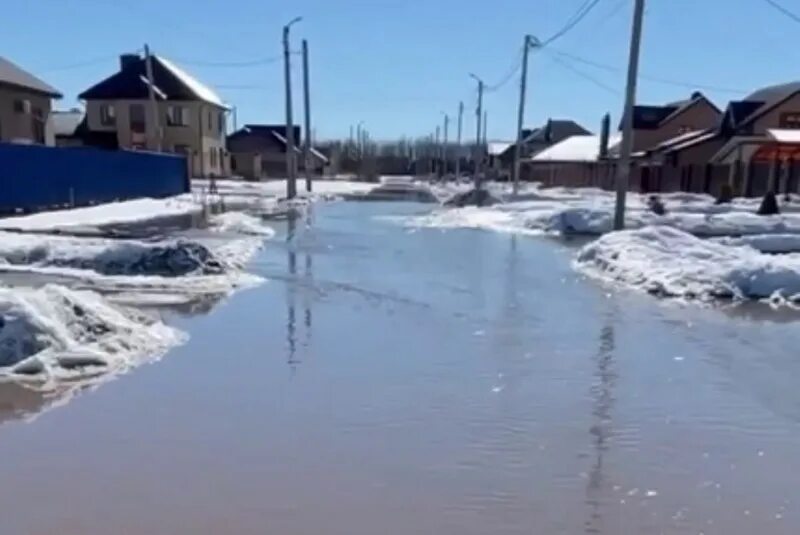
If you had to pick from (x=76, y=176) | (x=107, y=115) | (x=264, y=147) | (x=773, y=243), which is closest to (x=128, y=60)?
(x=107, y=115)

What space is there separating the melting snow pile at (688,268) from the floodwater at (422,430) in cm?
193

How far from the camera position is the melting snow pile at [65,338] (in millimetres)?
8031

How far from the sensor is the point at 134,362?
28.3 ft

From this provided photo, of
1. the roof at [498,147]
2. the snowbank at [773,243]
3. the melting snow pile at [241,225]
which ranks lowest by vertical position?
the melting snow pile at [241,225]

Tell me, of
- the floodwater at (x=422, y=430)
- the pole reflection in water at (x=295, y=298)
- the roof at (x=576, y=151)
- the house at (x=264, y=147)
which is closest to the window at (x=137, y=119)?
the house at (x=264, y=147)

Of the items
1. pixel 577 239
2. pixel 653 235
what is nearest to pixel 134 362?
pixel 653 235

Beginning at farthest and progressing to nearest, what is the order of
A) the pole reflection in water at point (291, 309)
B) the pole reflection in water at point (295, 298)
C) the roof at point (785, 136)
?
1. the roof at point (785, 136)
2. the pole reflection in water at point (295, 298)
3. the pole reflection in water at point (291, 309)

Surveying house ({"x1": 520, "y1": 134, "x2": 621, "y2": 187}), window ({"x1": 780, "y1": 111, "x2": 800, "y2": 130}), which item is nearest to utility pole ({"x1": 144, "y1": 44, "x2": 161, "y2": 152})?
house ({"x1": 520, "y1": 134, "x2": 621, "y2": 187})

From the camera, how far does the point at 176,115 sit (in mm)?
67438

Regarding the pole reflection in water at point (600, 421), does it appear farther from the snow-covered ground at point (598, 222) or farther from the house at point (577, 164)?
the house at point (577, 164)

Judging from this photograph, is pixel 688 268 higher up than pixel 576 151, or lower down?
lower down

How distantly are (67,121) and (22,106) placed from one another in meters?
34.1

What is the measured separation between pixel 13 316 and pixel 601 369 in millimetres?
5634

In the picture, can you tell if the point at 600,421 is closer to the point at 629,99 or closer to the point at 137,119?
the point at 629,99
